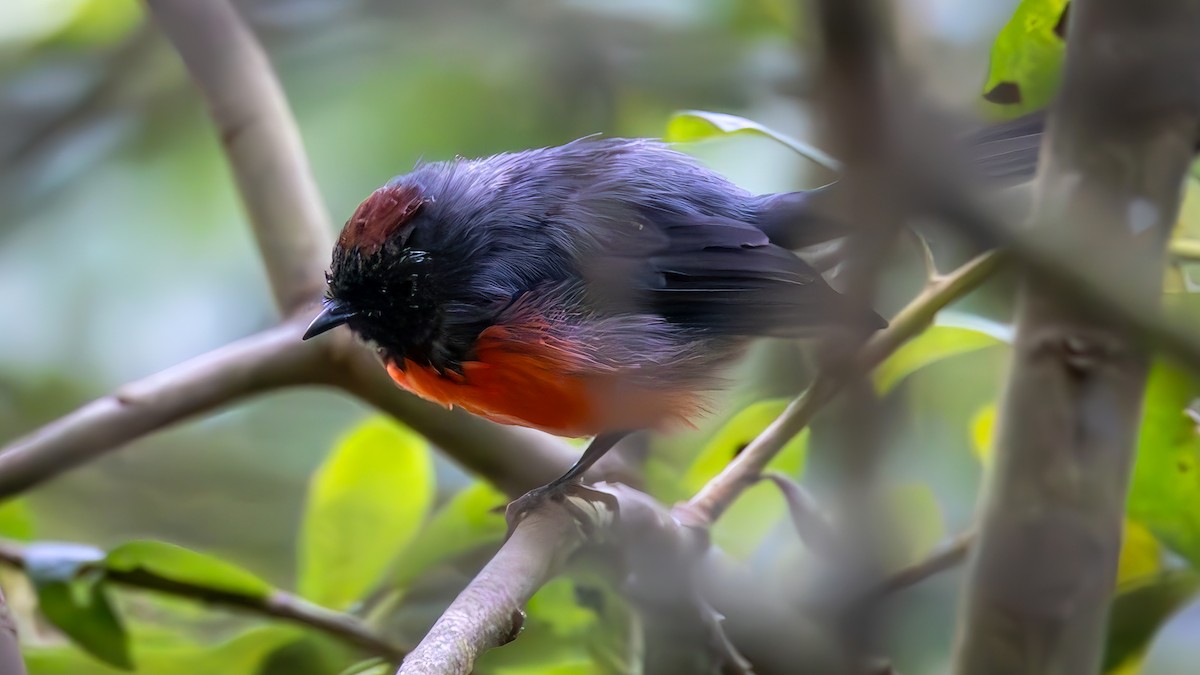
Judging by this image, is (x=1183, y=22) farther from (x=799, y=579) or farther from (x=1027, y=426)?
(x=799, y=579)

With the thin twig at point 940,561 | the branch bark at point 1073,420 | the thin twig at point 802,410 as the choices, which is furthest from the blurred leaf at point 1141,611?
the thin twig at point 802,410

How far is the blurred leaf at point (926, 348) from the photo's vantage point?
1.94 m

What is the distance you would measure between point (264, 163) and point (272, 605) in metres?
0.91

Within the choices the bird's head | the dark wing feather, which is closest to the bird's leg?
the dark wing feather

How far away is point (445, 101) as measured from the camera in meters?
2.99

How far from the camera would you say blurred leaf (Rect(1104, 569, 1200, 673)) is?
1843mm

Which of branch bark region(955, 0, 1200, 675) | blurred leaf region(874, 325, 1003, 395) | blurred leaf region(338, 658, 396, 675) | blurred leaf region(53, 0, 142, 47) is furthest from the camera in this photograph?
blurred leaf region(53, 0, 142, 47)

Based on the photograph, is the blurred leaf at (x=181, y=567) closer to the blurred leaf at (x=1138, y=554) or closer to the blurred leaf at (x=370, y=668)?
the blurred leaf at (x=370, y=668)

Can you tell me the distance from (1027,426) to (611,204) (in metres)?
0.91

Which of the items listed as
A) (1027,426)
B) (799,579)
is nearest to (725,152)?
(799,579)

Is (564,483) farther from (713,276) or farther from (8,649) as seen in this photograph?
(8,649)

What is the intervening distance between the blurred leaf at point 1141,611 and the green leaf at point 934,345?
0.47 metres

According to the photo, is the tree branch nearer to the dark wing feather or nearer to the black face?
the black face

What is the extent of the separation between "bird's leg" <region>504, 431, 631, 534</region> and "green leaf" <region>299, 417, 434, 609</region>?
276mm
